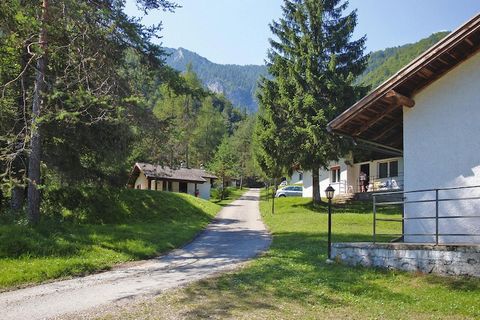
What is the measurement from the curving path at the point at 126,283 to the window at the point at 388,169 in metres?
20.6

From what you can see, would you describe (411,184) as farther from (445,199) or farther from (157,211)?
(157,211)

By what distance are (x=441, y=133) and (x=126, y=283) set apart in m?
8.29

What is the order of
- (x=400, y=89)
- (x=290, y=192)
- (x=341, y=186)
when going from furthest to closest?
(x=290, y=192), (x=341, y=186), (x=400, y=89)

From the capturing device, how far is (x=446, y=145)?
33.8ft

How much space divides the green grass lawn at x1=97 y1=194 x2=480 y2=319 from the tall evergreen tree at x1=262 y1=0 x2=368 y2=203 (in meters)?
18.8

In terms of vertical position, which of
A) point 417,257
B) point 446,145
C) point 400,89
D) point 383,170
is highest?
point 400,89

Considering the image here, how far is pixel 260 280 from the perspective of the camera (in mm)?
9656

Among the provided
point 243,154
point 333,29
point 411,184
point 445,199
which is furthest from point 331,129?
point 243,154

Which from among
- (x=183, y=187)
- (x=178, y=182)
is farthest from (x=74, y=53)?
(x=183, y=187)

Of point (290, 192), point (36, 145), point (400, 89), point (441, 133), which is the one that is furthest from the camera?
point (290, 192)

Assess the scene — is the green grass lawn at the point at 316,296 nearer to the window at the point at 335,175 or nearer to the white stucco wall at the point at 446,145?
the white stucco wall at the point at 446,145

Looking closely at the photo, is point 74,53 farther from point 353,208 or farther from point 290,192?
point 290,192

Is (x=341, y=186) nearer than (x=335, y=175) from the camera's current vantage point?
Yes

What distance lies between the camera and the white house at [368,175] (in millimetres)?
33625
